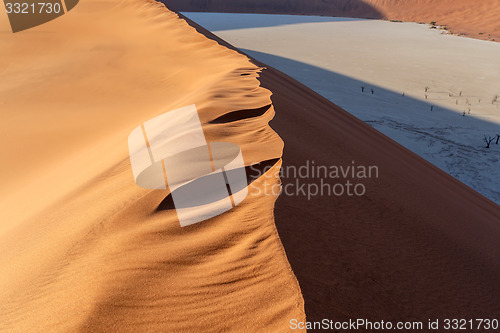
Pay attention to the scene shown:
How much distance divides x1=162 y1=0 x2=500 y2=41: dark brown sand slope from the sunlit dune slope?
23.6 m

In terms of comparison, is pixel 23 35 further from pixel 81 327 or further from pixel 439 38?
pixel 439 38

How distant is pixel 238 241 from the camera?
1.67 meters

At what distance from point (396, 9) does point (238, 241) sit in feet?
131

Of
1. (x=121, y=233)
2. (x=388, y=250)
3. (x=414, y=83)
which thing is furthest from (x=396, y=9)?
(x=121, y=233)

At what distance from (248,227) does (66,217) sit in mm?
1265

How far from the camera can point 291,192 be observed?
2201mm

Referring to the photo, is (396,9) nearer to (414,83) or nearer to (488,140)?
(414,83)

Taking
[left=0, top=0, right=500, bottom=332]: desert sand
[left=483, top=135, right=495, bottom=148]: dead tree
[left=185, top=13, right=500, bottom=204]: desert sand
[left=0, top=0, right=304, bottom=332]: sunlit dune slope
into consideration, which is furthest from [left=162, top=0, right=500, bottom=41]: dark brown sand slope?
[left=0, top=0, right=304, bottom=332]: sunlit dune slope

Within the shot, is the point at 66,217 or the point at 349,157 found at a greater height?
the point at 66,217

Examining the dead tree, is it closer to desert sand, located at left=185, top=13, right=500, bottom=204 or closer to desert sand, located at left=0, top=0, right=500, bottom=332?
desert sand, located at left=185, top=13, right=500, bottom=204

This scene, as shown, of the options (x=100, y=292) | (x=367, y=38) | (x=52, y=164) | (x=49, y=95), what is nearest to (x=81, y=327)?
(x=100, y=292)

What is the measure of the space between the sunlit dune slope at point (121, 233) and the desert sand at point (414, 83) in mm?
3722

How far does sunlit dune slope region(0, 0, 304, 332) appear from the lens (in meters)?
1.37

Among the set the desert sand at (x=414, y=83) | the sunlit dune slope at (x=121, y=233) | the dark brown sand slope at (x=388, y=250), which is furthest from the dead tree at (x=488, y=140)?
the sunlit dune slope at (x=121, y=233)
